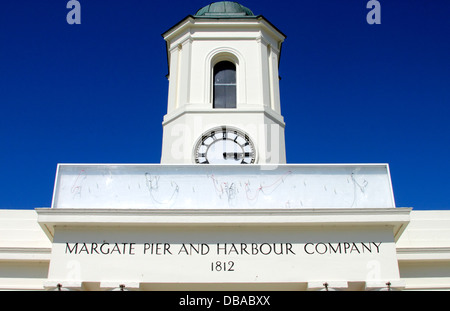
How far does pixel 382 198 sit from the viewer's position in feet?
44.5

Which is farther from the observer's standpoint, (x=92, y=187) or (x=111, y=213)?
(x=92, y=187)

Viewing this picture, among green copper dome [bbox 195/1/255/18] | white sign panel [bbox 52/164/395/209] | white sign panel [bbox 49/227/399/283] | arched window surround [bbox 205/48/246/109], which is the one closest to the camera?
white sign panel [bbox 49/227/399/283]

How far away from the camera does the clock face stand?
1755 centimetres

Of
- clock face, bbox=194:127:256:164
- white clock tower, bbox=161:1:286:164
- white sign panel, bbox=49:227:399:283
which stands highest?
white clock tower, bbox=161:1:286:164

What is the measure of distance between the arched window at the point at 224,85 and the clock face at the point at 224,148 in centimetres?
159

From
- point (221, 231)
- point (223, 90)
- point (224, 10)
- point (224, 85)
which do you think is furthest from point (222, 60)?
point (221, 231)

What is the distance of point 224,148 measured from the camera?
1783cm

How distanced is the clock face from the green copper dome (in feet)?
17.5

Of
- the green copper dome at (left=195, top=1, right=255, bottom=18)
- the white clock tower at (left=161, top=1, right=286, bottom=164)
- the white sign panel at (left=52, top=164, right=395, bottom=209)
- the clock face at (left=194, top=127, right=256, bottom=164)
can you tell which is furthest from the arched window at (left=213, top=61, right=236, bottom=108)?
the white sign panel at (left=52, top=164, right=395, bottom=209)

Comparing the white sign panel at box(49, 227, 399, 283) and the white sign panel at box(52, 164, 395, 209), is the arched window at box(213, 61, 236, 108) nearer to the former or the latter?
the white sign panel at box(52, 164, 395, 209)

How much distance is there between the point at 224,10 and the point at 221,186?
10159 mm
